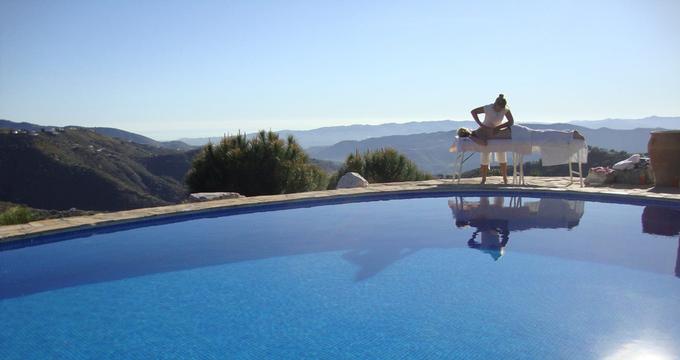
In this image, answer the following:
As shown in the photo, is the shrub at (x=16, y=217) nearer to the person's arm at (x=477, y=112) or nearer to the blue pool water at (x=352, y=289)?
the blue pool water at (x=352, y=289)

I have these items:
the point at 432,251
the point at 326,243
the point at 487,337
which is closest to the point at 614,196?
the point at 432,251

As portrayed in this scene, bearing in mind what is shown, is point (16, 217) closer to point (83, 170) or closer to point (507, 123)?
point (507, 123)

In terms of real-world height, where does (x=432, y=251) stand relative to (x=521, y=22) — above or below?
below

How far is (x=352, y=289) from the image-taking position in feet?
10.3

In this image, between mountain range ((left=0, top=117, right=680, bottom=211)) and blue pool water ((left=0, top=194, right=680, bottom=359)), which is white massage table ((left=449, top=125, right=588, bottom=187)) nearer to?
blue pool water ((left=0, top=194, right=680, bottom=359))

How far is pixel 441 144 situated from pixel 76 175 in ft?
267

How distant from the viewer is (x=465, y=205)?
5.90 m

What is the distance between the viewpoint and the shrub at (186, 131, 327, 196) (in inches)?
347

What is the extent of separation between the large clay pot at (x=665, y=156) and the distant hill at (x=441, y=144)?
5205 centimetres

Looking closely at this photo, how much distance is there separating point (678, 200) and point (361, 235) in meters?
3.54

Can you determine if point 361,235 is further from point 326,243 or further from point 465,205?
point 465,205

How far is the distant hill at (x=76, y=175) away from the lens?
25.6m

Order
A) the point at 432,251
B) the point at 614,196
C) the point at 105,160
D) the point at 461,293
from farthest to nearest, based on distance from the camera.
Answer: the point at 105,160, the point at 614,196, the point at 432,251, the point at 461,293

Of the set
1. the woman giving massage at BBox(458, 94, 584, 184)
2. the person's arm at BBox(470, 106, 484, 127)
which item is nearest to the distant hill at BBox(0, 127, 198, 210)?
the person's arm at BBox(470, 106, 484, 127)
